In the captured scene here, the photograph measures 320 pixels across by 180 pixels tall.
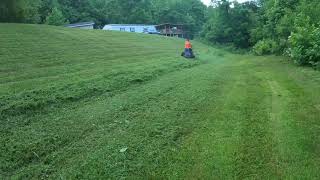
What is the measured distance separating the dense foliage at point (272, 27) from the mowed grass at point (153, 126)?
575 cm

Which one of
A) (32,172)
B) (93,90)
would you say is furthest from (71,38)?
(32,172)

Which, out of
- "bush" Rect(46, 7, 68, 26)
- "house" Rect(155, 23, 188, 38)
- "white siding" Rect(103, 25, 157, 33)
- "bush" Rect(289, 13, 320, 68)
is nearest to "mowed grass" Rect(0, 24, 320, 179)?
"bush" Rect(289, 13, 320, 68)

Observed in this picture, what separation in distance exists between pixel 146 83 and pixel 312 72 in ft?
22.8

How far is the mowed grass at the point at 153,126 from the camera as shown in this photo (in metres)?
6.33

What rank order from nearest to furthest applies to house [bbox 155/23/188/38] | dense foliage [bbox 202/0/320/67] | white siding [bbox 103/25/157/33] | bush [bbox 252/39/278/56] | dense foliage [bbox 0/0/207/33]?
dense foliage [bbox 202/0/320/67] < bush [bbox 252/39/278/56] < white siding [bbox 103/25/157/33] < dense foliage [bbox 0/0/207/33] < house [bbox 155/23/188/38]

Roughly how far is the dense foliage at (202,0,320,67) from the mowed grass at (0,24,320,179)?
575 cm

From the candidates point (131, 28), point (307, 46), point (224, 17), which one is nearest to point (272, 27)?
point (307, 46)

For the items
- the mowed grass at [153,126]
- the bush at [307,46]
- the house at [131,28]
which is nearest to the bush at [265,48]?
the bush at [307,46]

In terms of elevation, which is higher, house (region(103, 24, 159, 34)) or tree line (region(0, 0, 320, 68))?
tree line (region(0, 0, 320, 68))

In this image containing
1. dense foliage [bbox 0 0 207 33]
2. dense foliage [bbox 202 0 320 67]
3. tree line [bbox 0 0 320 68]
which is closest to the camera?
dense foliage [bbox 202 0 320 67]

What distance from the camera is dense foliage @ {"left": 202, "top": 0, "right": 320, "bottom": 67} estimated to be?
69.0 feet

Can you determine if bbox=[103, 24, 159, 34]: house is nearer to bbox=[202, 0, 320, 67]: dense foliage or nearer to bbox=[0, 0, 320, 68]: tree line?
bbox=[0, 0, 320, 68]: tree line

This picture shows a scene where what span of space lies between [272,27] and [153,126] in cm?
2918

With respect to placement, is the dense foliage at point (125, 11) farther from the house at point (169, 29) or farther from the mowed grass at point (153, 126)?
the mowed grass at point (153, 126)
